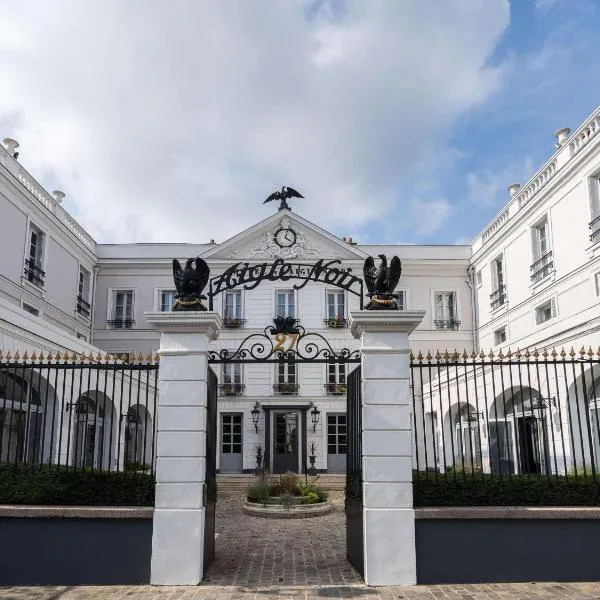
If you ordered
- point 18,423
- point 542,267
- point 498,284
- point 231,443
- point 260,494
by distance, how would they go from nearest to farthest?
point 18,423, point 260,494, point 542,267, point 498,284, point 231,443

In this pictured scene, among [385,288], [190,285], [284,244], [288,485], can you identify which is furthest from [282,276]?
[284,244]

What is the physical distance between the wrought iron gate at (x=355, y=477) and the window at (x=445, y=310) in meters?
15.9

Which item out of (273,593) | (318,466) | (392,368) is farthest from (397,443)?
(318,466)

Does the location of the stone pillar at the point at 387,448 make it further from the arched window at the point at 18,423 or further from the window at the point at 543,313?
the window at the point at 543,313

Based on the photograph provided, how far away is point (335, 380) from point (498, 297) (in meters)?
6.89

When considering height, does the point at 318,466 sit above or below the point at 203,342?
below

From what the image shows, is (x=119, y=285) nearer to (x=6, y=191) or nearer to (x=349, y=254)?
(x=6, y=191)

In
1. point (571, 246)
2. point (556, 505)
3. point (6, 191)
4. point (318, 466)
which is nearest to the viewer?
point (556, 505)

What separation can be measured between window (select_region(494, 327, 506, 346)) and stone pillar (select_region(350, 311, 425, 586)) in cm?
1477

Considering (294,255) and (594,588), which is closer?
(594,588)

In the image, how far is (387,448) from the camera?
6992mm

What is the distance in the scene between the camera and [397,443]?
23.0 ft

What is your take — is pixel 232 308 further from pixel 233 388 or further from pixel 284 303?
pixel 233 388

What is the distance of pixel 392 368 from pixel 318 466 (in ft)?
53.9
